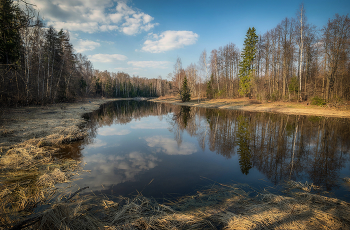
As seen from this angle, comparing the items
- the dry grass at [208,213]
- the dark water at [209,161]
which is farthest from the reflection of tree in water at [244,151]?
the dry grass at [208,213]

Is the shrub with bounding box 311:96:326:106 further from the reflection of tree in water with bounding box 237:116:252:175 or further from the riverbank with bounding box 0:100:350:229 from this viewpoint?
the riverbank with bounding box 0:100:350:229

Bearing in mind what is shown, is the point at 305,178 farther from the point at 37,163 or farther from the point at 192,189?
the point at 37,163

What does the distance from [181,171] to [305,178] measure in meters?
4.13

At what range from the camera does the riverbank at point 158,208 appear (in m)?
2.82

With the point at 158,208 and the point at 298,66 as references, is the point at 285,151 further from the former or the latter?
the point at 298,66

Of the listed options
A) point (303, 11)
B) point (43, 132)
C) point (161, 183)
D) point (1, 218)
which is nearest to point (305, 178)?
point (161, 183)

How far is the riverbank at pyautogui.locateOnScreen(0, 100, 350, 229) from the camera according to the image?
282cm

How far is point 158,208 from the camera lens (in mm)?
3471

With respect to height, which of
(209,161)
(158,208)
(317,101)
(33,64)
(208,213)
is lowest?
(209,161)

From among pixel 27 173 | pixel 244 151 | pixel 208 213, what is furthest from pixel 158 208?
pixel 244 151

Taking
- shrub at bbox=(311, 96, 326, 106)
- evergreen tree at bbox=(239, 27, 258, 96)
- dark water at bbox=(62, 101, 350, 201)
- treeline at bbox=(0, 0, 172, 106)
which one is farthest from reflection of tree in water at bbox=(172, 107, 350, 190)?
evergreen tree at bbox=(239, 27, 258, 96)

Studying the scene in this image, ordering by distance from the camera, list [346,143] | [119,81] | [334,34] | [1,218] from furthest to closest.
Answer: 1. [119,81]
2. [334,34]
3. [346,143]
4. [1,218]

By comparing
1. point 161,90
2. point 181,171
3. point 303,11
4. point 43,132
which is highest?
point 303,11

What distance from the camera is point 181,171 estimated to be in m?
5.87
